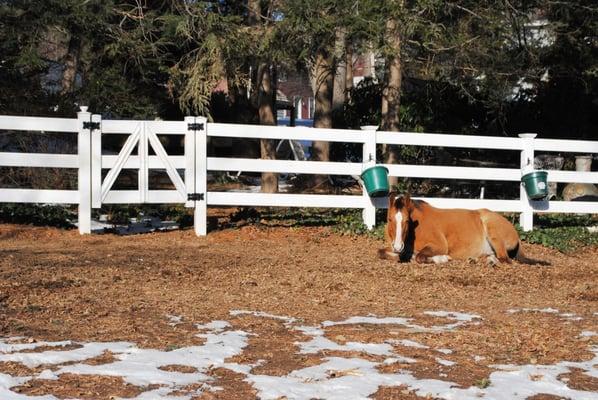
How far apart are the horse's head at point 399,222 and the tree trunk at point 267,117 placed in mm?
6641

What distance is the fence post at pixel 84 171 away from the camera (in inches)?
521

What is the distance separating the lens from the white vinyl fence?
13219mm

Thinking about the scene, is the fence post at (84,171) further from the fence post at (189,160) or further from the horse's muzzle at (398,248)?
the horse's muzzle at (398,248)

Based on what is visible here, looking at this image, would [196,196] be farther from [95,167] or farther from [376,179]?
[376,179]

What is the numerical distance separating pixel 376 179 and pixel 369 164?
0.44 metres

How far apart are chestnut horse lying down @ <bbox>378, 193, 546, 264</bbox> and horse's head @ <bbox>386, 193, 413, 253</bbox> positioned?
0.72ft

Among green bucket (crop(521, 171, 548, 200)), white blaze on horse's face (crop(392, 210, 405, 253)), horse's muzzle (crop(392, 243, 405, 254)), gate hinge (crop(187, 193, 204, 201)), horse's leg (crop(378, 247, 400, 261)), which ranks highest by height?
green bucket (crop(521, 171, 548, 200))

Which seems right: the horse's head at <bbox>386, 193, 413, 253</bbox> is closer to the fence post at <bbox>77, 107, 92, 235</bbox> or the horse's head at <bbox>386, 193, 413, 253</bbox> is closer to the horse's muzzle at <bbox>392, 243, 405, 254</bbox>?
the horse's muzzle at <bbox>392, 243, 405, 254</bbox>

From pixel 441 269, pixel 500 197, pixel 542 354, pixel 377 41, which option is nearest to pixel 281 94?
pixel 500 197

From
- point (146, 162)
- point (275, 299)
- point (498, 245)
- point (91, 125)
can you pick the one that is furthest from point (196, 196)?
point (275, 299)

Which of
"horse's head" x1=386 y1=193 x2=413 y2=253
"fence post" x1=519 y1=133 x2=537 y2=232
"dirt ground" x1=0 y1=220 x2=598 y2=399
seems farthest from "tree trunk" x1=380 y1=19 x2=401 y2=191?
"horse's head" x1=386 y1=193 x2=413 y2=253

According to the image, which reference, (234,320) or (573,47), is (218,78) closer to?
(573,47)

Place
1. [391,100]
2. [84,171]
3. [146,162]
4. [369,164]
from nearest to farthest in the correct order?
1. [84,171]
2. [146,162]
3. [369,164]
4. [391,100]

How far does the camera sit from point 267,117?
1870 cm
